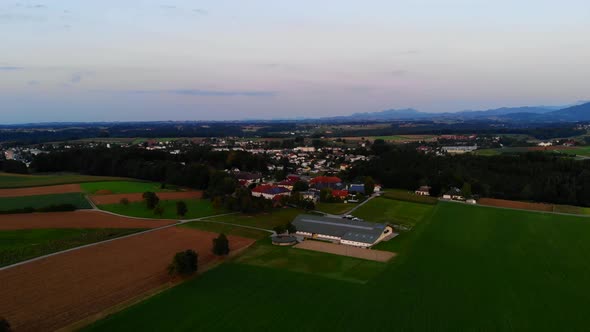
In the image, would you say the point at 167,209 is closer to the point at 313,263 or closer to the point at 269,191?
the point at 269,191

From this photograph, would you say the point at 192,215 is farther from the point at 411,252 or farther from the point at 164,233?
the point at 411,252

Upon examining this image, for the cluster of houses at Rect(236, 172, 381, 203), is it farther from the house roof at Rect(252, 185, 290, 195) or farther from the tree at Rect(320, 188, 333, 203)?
the tree at Rect(320, 188, 333, 203)

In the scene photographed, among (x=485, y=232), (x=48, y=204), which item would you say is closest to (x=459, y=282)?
(x=485, y=232)

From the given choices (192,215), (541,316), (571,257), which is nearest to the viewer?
(541,316)

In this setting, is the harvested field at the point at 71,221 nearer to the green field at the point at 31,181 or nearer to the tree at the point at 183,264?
the tree at the point at 183,264

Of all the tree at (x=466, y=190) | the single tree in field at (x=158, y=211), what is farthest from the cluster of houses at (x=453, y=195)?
the single tree in field at (x=158, y=211)

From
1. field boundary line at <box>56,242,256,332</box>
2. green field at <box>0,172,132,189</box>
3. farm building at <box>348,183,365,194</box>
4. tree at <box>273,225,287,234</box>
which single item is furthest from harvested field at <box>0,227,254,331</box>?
green field at <box>0,172,132,189</box>

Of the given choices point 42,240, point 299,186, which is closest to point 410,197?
point 299,186
